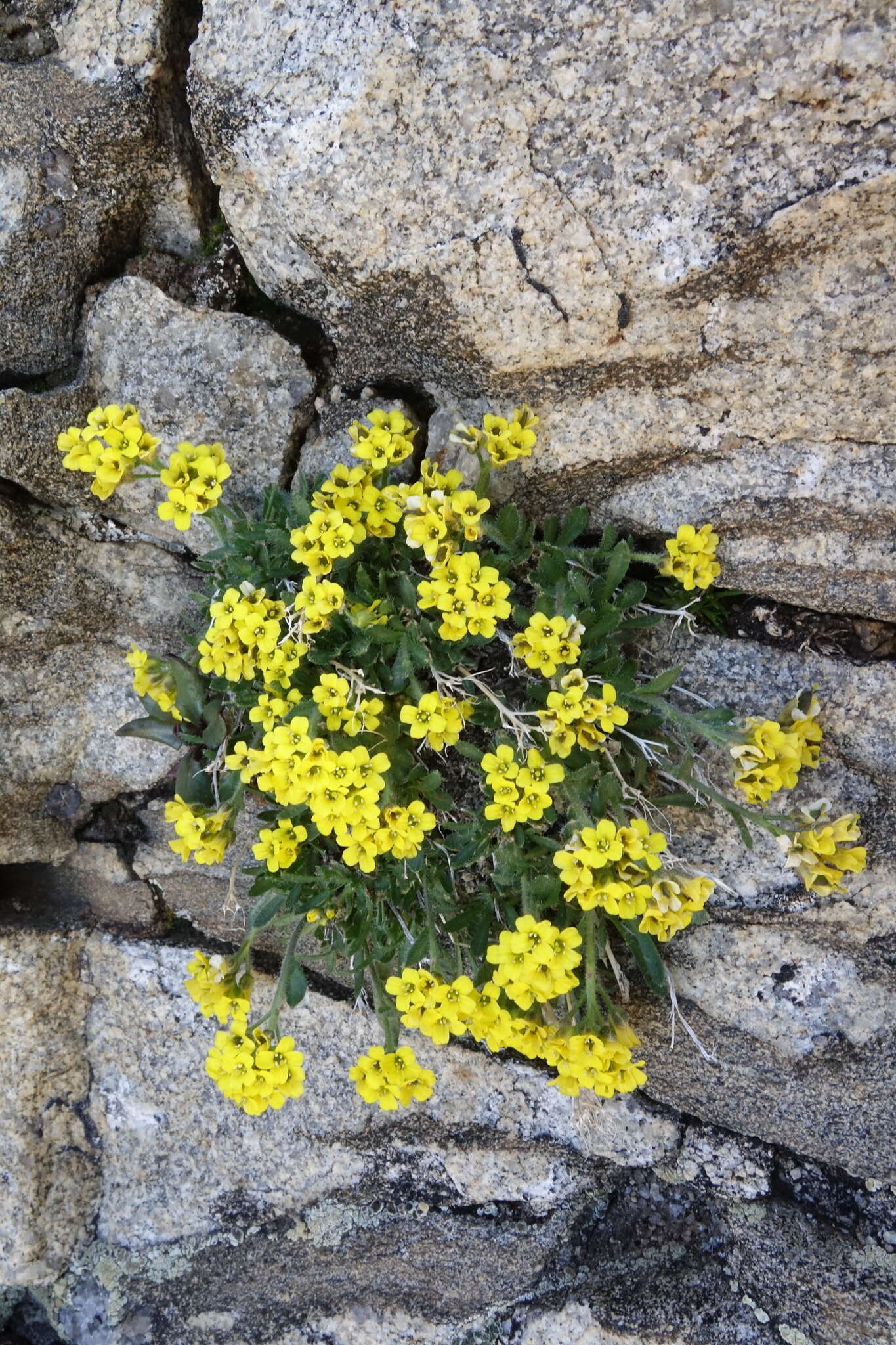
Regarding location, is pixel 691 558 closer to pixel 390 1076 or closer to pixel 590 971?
pixel 590 971

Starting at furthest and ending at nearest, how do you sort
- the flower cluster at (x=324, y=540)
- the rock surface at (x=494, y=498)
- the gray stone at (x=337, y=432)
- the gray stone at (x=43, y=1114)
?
the gray stone at (x=43, y=1114), the gray stone at (x=337, y=432), the flower cluster at (x=324, y=540), the rock surface at (x=494, y=498)

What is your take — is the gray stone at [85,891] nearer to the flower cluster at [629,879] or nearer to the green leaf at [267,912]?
the green leaf at [267,912]

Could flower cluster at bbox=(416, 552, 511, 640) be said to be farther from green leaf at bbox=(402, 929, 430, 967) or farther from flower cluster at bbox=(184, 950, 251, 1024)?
flower cluster at bbox=(184, 950, 251, 1024)

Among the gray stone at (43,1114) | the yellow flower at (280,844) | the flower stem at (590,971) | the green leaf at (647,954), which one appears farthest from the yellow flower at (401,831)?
the gray stone at (43,1114)

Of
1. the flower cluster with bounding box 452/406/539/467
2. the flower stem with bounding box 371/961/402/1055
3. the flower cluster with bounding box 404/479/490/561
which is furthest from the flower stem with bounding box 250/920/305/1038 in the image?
the flower cluster with bounding box 452/406/539/467

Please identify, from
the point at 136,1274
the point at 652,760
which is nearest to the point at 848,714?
the point at 652,760

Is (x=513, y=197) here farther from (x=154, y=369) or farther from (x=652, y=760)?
(x=652, y=760)
